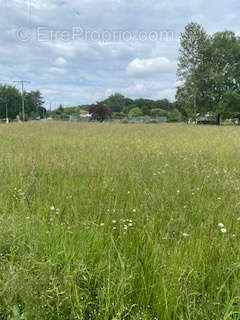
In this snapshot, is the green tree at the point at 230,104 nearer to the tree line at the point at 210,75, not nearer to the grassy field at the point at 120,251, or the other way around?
the tree line at the point at 210,75

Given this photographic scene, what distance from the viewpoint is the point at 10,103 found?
81.1 metres

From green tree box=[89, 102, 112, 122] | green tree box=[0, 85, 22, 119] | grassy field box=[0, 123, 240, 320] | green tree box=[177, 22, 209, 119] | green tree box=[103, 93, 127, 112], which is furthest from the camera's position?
green tree box=[103, 93, 127, 112]

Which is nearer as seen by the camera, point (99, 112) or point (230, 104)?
point (230, 104)


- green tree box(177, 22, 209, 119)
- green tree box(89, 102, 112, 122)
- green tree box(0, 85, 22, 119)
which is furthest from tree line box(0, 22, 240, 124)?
green tree box(0, 85, 22, 119)

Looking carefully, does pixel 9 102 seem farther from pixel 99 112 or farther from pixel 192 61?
pixel 192 61

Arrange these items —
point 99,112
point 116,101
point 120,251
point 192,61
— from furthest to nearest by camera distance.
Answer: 1. point 116,101
2. point 99,112
3. point 192,61
4. point 120,251

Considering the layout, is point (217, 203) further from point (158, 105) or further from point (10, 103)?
point (158, 105)

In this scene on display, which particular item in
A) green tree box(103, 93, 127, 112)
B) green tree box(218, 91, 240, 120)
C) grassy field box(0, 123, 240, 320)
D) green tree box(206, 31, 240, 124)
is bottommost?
grassy field box(0, 123, 240, 320)

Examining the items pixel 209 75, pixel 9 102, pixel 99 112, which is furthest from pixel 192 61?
pixel 9 102

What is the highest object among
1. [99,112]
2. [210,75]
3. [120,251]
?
[210,75]

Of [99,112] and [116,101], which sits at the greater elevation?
[116,101]

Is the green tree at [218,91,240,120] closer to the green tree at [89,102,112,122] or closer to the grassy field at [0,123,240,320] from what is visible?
the green tree at [89,102,112,122]

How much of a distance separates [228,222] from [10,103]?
93123mm

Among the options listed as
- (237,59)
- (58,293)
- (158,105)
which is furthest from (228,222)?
(158,105)
